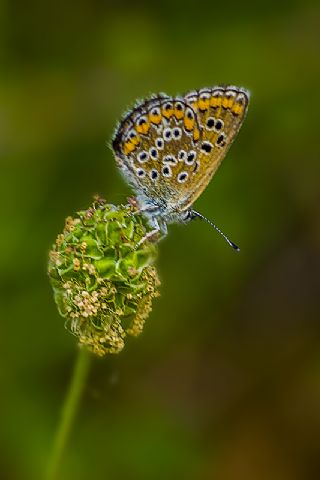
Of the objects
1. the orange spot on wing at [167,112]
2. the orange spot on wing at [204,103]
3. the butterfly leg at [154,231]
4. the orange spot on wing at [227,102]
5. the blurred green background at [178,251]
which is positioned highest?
the orange spot on wing at [227,102]

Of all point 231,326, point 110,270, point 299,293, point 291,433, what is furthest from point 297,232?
point 110,270

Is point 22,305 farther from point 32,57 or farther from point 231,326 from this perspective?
point 32,57

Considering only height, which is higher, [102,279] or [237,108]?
[237,108]

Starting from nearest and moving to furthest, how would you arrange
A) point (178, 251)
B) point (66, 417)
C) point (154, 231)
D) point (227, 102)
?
point (66, 417) < point (154, 231) < point (227, 102) < point (178, 251)

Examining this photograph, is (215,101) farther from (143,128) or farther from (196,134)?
(143,128)

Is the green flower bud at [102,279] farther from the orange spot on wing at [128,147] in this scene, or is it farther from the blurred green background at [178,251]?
the blurred green background at [178,251]

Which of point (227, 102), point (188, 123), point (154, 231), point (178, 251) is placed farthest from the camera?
point (178, 251)

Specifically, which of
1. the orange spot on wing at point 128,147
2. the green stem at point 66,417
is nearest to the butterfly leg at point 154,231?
the orange spot on wing at point 128,147

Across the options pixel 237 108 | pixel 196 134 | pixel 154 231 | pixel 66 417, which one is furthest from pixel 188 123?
pixel 66 417
